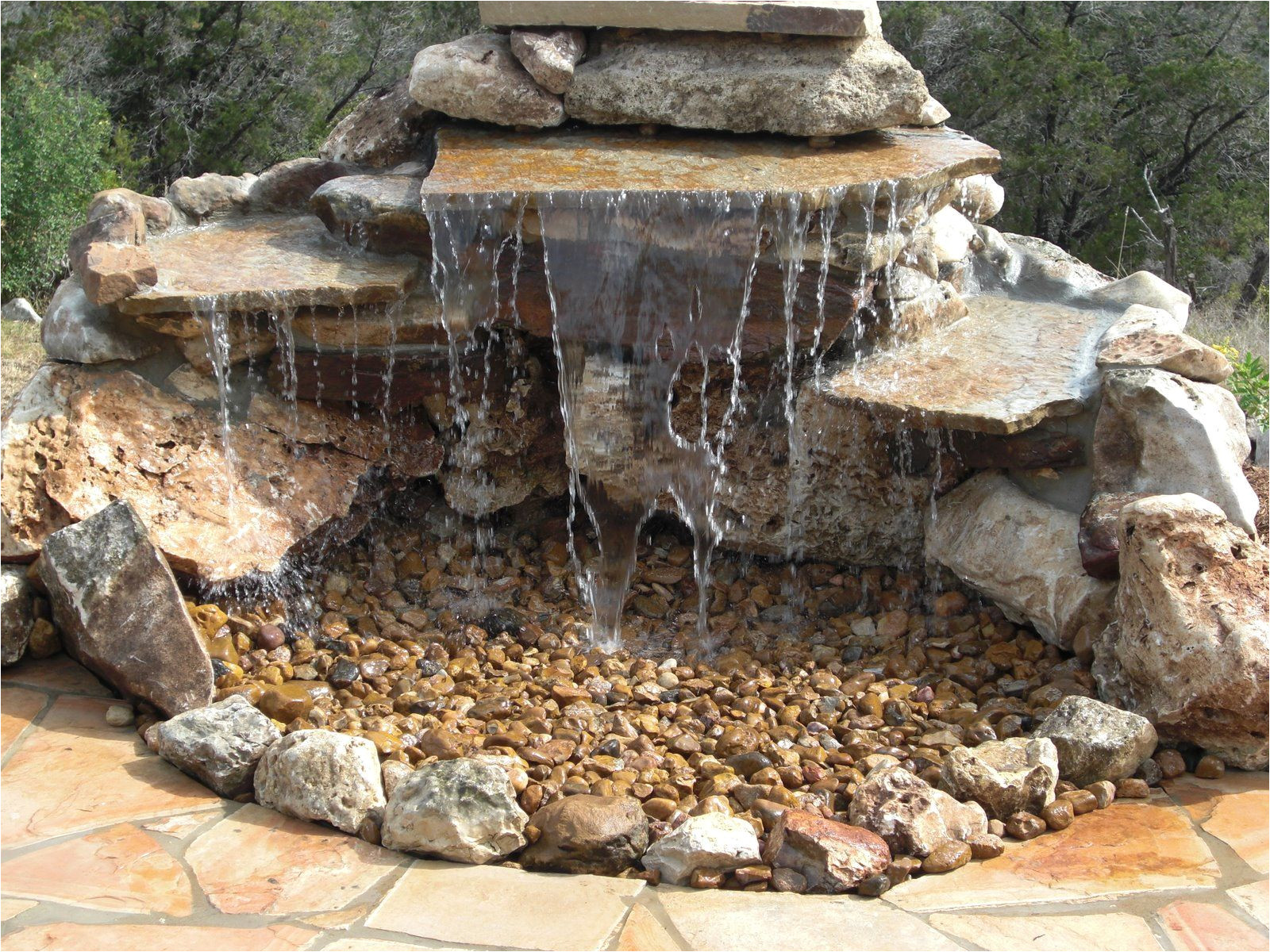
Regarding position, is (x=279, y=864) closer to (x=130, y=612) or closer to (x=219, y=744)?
(x=219, y=744)

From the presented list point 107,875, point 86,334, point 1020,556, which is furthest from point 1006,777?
point 86,334

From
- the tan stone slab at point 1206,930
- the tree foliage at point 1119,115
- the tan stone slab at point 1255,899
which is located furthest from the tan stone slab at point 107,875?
the tree foliage at point 1119,115

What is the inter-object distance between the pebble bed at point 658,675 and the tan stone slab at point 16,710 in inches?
13.5

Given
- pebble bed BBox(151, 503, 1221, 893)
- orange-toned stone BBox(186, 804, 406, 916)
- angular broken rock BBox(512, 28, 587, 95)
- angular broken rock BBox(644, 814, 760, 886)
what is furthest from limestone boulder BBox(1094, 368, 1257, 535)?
orange-toned stone BBox(186, 804, 406, 916)

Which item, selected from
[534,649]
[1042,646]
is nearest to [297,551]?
[534,649]

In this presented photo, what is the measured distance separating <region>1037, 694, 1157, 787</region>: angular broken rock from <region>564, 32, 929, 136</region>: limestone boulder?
95.3 inches

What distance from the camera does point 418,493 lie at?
17.2ft

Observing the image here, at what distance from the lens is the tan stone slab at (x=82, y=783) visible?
11.1 feet

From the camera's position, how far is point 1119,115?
10500 mm

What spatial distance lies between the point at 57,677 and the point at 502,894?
1915mm

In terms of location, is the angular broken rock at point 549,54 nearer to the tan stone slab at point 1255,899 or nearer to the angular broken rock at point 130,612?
the angular broken rock at point 130,612

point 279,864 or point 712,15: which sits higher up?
point 712,15

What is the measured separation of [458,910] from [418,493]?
247 cm

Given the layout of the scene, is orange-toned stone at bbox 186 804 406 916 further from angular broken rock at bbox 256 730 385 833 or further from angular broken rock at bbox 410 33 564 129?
angular broken rock at bbox 410 33 564 129
